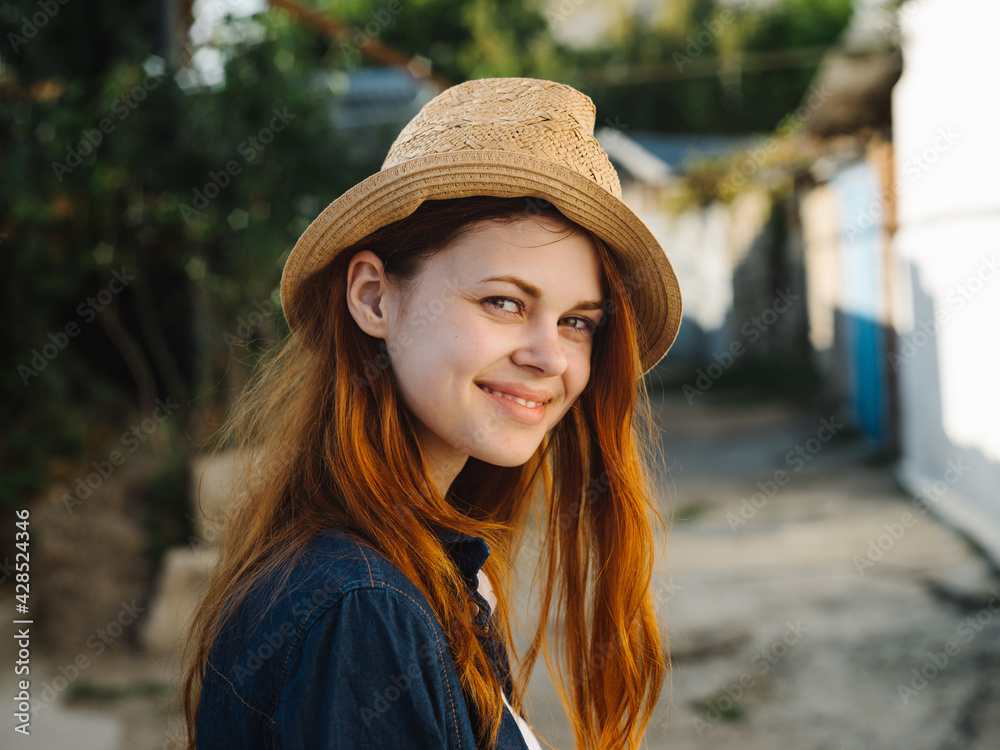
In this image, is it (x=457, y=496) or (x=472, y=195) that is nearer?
(x=472, y=195)

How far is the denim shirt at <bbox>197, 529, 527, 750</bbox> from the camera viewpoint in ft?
3.04

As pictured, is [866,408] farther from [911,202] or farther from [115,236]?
[115,236]

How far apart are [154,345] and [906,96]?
18.9 ft

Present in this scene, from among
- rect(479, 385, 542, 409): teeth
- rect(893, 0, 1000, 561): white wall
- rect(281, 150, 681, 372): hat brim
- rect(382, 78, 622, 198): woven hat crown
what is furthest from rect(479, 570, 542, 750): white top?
rect(893, 0, 1000, 561): white wall

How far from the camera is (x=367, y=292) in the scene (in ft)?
4.53

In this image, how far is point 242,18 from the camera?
439 centimetres

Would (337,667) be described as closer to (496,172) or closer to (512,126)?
(496,172)

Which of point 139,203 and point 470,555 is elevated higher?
point 139,203

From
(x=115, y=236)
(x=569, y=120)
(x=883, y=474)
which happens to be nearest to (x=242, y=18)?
(x=115, y=236)

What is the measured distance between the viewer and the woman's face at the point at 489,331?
4.18 ft

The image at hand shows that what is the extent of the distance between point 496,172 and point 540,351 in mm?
288

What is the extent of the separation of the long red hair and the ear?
3 centimetres

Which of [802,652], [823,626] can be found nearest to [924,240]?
[823,626]

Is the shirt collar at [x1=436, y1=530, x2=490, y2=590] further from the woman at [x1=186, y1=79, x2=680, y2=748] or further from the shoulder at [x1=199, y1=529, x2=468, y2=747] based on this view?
the shoulder at [x1=199, y1=529, x2=468, y2=747]
